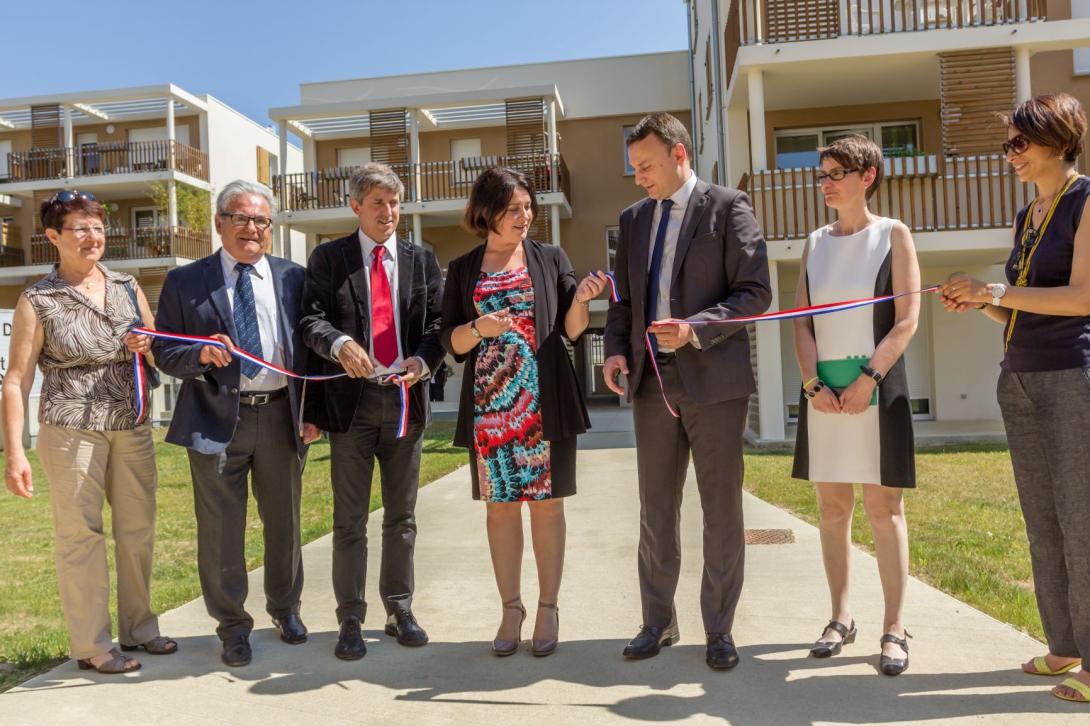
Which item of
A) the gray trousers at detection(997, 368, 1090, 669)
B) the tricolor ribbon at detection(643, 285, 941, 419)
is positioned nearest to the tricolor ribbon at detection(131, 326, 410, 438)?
the tricolor ribbon at detection(643, 285, 941, 419)

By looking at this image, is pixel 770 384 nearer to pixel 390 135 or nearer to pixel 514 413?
pixel 514 413

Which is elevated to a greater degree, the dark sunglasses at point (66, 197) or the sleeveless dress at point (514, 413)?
the dark sunglasses at point (66, 197)

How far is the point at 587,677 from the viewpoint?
3713 mm

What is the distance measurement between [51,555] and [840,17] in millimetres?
13216

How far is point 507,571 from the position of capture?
13.6ft

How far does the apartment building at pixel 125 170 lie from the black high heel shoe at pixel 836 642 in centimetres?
2676

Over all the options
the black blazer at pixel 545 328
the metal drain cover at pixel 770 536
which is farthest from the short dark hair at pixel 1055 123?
the metal drain cover at pixel 770 536

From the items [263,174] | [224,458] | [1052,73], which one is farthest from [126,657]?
[263,174]

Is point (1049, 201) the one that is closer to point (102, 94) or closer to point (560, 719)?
point (560, 719)

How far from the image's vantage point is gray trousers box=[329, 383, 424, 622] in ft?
13.9

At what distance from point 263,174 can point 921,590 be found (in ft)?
118

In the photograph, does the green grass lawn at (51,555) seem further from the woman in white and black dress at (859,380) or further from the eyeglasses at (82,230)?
the woman in white and black dress at (859,380)

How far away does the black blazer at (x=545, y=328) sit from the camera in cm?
408

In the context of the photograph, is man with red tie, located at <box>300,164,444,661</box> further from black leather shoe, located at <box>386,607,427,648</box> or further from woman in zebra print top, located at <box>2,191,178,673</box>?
woman in zebra print top, located at <box>2,191,178,673</box>
